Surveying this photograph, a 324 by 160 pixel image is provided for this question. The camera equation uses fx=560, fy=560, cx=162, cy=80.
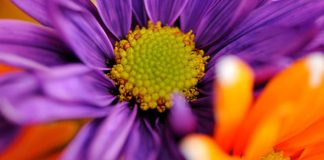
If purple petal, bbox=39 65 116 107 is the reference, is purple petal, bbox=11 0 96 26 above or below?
above

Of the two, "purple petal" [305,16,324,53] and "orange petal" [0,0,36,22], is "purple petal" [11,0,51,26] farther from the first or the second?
"purple petal" [305,16,324,53]

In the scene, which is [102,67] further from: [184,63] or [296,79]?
[296,79]

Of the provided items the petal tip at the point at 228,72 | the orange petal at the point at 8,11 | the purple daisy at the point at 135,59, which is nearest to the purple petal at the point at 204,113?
the purple daisy at the point at 135,59

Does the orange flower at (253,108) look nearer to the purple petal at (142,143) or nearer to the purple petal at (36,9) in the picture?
the purple petal at (142,143)

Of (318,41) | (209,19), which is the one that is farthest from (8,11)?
(318,41)

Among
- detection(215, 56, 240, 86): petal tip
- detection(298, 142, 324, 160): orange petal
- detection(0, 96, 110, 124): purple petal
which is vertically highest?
detection(215, 56, 240, 86): petal tip

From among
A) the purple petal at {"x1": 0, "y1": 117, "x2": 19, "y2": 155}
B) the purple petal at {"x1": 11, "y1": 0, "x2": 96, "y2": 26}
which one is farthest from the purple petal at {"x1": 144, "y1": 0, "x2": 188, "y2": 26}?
the purple petal at {"x1": 0, "y1": 117, "x2": 19, "y2": 155}

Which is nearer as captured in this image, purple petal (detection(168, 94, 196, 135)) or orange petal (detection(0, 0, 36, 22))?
purple petal (detection(168, 94, 196, 135))

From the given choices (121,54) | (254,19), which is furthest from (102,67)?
(254,19)

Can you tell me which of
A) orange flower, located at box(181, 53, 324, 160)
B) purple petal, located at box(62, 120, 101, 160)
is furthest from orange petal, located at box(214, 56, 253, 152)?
purple petal, located at box(62, 120, 101, 160)
